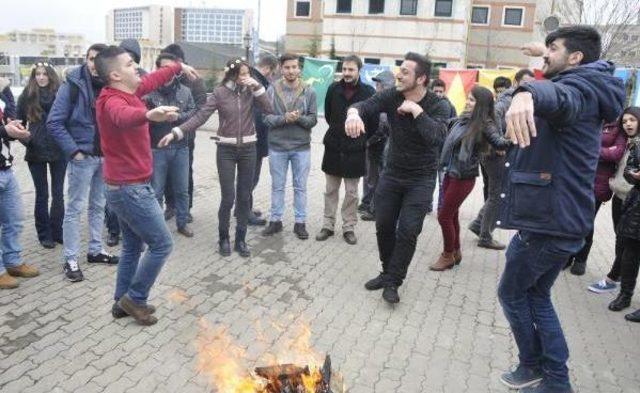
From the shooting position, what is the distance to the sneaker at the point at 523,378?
355cm

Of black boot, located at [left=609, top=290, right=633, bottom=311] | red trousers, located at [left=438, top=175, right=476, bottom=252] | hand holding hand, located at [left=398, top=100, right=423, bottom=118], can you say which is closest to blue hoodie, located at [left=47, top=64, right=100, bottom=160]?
hand holding hand, located at [left=398, top=100, right=423, bottom=118]

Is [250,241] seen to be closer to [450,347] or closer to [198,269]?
[198,269]

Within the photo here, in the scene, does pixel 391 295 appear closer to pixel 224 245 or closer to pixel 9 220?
pixel 224 245

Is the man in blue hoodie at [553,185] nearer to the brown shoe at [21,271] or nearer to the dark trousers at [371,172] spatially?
the brown shoe at [21,271]

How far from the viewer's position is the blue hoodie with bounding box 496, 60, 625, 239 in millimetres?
2881

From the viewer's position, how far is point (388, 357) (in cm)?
390

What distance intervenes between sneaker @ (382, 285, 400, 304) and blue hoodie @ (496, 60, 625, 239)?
1.73 meters

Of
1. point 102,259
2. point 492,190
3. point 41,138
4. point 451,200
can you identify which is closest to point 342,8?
point 492,190

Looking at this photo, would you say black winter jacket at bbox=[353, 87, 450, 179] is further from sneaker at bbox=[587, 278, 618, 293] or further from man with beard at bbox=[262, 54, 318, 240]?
sneaker at bbox=[587, 278, 618, 293]

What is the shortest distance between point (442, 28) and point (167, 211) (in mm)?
39524

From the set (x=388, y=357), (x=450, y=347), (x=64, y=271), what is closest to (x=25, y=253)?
(x=64, y=271)

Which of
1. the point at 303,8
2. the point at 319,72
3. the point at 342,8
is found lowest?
the point at 319,72

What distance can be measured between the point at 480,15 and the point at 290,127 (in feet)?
157

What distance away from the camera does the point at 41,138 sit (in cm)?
548
